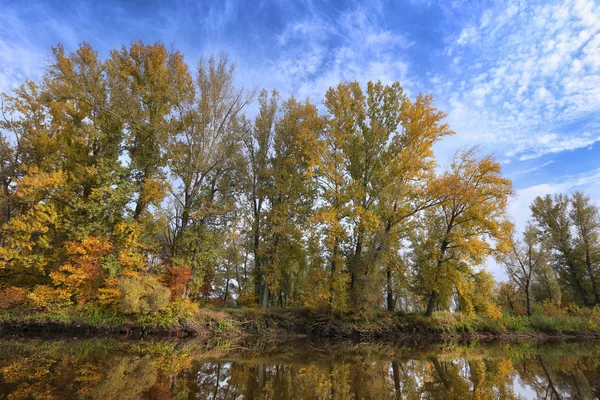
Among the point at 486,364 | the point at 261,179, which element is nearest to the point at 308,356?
the point at 486,364

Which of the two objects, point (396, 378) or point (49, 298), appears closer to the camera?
point (396, 378)

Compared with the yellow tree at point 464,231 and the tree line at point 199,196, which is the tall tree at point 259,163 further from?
the yellow tree at point 464,231

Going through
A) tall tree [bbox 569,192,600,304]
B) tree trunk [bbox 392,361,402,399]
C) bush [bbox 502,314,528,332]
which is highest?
tall tree [bbox 569,192,600,304]

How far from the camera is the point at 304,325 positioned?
1853 centimetres

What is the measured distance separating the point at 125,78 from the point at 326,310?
18.5 metres

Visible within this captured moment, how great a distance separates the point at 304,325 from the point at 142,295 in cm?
917

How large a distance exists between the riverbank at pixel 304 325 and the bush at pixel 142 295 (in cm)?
84

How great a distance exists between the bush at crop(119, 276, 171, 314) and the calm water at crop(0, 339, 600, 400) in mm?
4025

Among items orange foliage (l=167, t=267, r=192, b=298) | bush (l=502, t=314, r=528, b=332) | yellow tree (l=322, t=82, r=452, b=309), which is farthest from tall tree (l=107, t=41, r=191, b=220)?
bush (l=502, t=314, r=528, b=332)

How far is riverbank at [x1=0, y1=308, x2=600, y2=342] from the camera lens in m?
14.4

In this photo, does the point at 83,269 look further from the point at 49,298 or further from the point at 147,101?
the point at 147,101

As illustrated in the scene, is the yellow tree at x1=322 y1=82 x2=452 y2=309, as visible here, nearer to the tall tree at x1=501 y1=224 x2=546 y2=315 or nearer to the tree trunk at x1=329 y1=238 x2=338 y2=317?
the tree trunk at x1=329 y1=238 x2=338 y2=317

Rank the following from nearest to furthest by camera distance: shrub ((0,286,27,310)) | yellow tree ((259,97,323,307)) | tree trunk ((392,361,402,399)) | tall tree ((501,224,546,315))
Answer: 1. tree trunk ((392,361,402,399))
2. shrub ((0,286,27,310))
3. yellow tree ((259,97,323,307))
4. tall tree ((501,224,546,315))

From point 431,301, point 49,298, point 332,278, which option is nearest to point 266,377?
point 332,278
